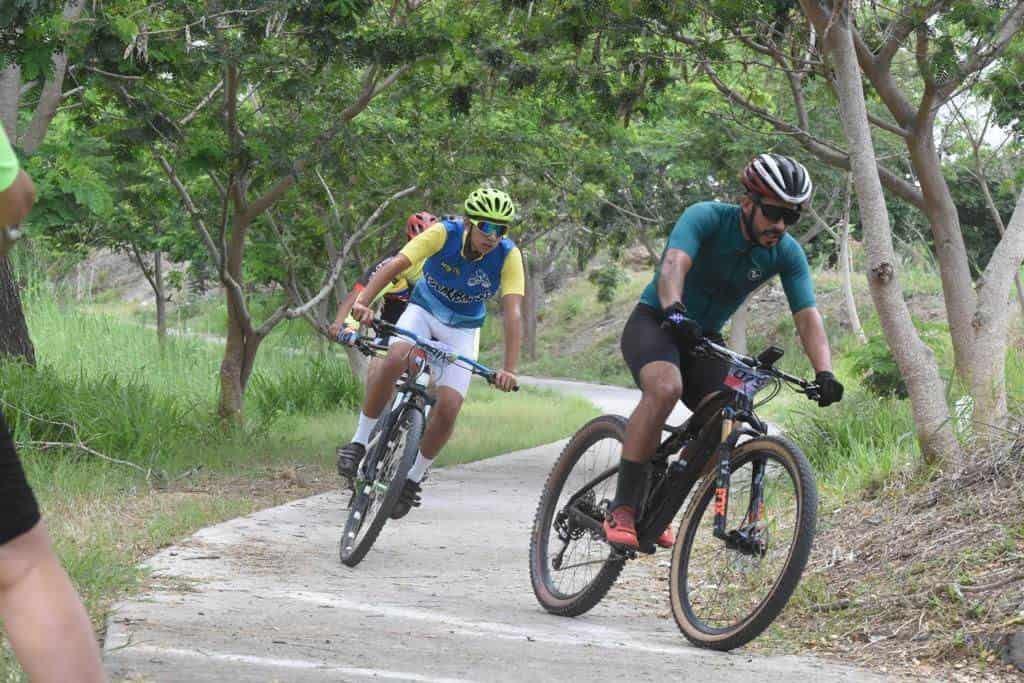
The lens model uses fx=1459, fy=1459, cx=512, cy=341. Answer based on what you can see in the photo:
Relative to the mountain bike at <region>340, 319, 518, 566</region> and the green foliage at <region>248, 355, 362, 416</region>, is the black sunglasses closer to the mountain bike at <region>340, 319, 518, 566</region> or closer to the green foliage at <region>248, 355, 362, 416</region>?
the mountain bike at <region>340, 319, 518, 566</region>

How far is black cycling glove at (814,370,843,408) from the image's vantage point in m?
5.48

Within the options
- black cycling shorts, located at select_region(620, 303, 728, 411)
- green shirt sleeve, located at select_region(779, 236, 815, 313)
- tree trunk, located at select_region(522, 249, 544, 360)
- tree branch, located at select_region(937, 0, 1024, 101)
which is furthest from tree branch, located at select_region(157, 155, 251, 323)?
tree trunk, located at select_region(522, 249, 544, 360)

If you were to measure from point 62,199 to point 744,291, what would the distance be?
6.62 metres

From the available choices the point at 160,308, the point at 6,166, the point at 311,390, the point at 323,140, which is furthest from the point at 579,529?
the point at 160,308

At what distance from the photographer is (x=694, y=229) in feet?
19.4

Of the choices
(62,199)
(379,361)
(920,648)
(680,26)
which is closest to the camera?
(920,648)

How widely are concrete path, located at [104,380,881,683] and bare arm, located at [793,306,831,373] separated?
47.5 inches

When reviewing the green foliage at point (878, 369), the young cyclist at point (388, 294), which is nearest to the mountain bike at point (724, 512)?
the young cyclist at point (388, 294)

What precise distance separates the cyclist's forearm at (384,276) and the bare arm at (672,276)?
88.0 inches

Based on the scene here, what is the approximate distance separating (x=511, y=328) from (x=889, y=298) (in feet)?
7.24

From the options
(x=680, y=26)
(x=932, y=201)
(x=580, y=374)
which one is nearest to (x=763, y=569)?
(x=932, y=201)

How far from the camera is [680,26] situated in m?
12.5

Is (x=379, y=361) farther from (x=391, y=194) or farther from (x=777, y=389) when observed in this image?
(x=391, y=194)

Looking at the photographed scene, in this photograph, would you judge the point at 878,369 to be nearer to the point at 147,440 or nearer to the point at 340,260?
the point at 340,260
